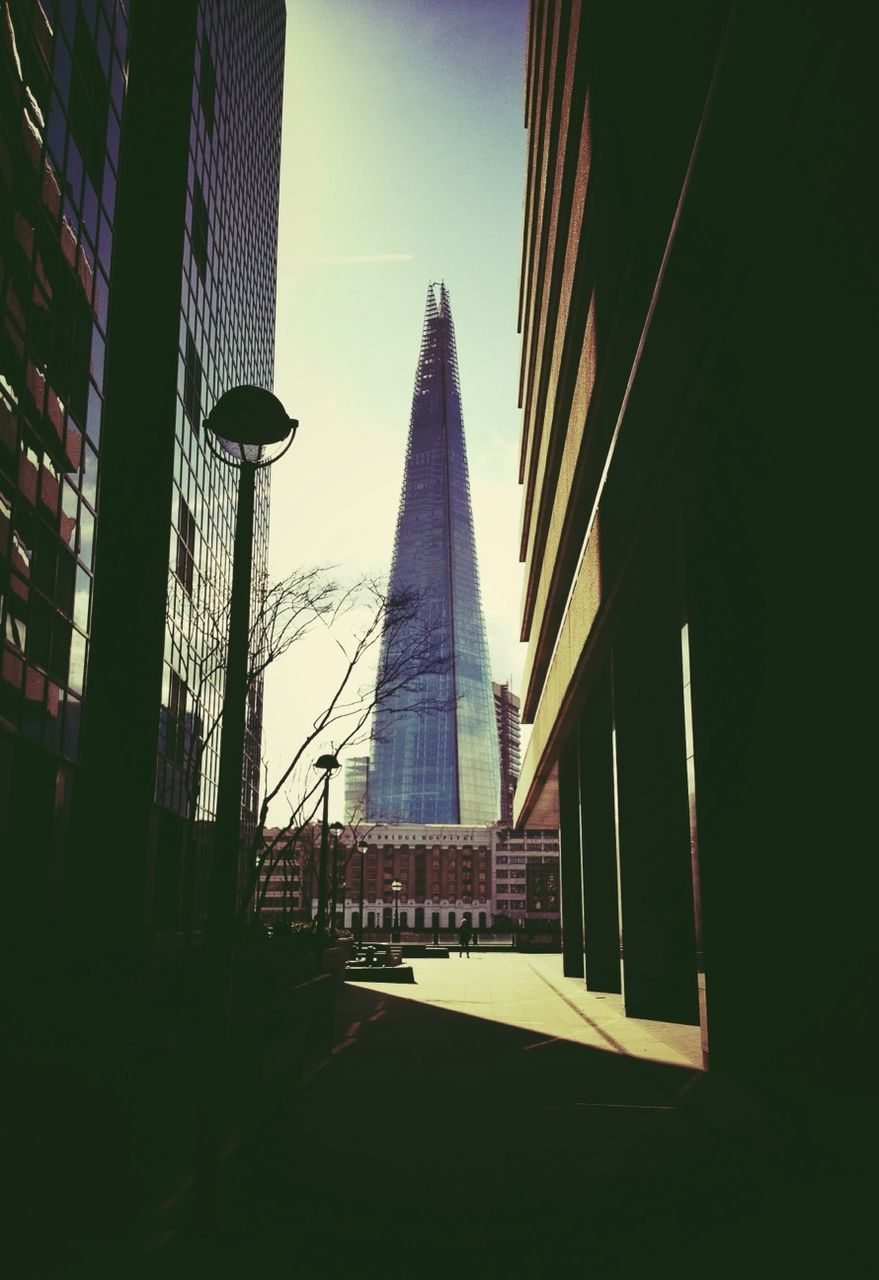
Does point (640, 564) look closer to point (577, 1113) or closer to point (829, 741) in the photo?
point (829, 741)

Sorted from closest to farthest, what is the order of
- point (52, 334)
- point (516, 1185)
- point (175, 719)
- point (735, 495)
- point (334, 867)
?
point (516, 1185) → point (735, 495) → point (52, 334) → point (175, 719) → point (334, 867)

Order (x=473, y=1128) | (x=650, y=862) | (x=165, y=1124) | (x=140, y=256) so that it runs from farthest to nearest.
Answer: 1. (x=140, y=256)
2. (x=650, y=862)
3. (x=473, y=1128)
4. (x=165, y=1124)

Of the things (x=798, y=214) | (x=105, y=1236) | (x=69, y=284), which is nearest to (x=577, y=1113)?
(x=105, y=1236)

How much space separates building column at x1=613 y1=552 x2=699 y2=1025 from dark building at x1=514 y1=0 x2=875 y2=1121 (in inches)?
2.1

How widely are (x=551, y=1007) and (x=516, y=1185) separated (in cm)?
1527

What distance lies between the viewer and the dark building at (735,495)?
8.95 m

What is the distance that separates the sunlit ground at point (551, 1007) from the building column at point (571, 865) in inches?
39.4

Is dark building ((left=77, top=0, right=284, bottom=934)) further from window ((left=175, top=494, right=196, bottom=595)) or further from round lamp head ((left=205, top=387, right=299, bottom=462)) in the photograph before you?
round lamp head ((left=205, top=387, right=299, bottom=462))

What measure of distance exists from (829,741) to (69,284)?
18458 mm

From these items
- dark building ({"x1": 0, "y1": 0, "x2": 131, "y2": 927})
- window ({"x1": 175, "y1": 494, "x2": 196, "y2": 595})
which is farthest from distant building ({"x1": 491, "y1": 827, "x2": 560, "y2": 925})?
dark building ({"x1": 0, "y1": 0, "x2": 131, "y2": 927})

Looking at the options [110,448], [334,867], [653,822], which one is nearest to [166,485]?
[110,448]

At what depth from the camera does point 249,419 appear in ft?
21.0

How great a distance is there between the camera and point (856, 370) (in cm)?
998

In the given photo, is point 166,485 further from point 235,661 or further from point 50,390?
point 235,661
